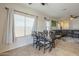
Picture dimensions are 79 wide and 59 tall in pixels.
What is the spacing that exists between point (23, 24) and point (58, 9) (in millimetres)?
997

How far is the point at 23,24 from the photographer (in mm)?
2275

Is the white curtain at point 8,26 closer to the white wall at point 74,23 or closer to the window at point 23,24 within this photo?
the window at point 23,24

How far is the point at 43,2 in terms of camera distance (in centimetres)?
203

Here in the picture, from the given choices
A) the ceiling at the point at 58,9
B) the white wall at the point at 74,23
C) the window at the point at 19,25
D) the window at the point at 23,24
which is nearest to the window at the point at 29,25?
the window at the point at 23,24

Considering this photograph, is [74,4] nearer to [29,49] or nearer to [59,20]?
[59,20]

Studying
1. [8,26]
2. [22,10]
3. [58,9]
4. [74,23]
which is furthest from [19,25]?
[74,23]

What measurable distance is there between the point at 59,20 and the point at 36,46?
3.19 ft

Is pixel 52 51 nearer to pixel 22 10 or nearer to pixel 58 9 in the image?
pixel 58 9

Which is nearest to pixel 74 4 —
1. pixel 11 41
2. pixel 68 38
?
pixel 68 38

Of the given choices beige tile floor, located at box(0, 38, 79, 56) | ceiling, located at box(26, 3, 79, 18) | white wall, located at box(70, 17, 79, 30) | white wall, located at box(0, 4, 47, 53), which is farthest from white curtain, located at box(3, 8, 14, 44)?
white wall, located at box(70, 17, 79, 30)

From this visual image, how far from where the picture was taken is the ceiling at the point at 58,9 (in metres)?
2.12

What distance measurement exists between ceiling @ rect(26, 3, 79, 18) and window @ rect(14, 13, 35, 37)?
0.33 metres

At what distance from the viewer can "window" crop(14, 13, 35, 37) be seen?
2170 millimetres

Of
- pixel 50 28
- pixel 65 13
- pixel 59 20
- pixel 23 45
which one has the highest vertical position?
pixel 65 13
